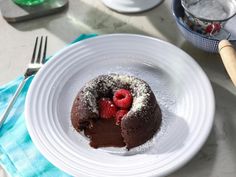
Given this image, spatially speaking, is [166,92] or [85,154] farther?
[166,92]

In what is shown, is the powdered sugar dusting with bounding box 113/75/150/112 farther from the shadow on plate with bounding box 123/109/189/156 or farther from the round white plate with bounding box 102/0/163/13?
the round white plate with bounding box 102/0/163/13

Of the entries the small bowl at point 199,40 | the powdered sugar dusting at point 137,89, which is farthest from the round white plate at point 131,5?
the powdered sugar dusting at point 137,89

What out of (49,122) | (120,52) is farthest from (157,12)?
(49,122)

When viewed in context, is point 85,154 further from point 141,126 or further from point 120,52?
point 120,52

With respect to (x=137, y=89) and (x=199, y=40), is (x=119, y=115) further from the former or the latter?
(x=199, y=40)

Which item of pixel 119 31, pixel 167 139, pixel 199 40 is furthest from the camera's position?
pixel 119 31

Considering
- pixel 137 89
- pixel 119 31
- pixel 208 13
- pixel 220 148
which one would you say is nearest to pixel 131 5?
pixel 119 31
